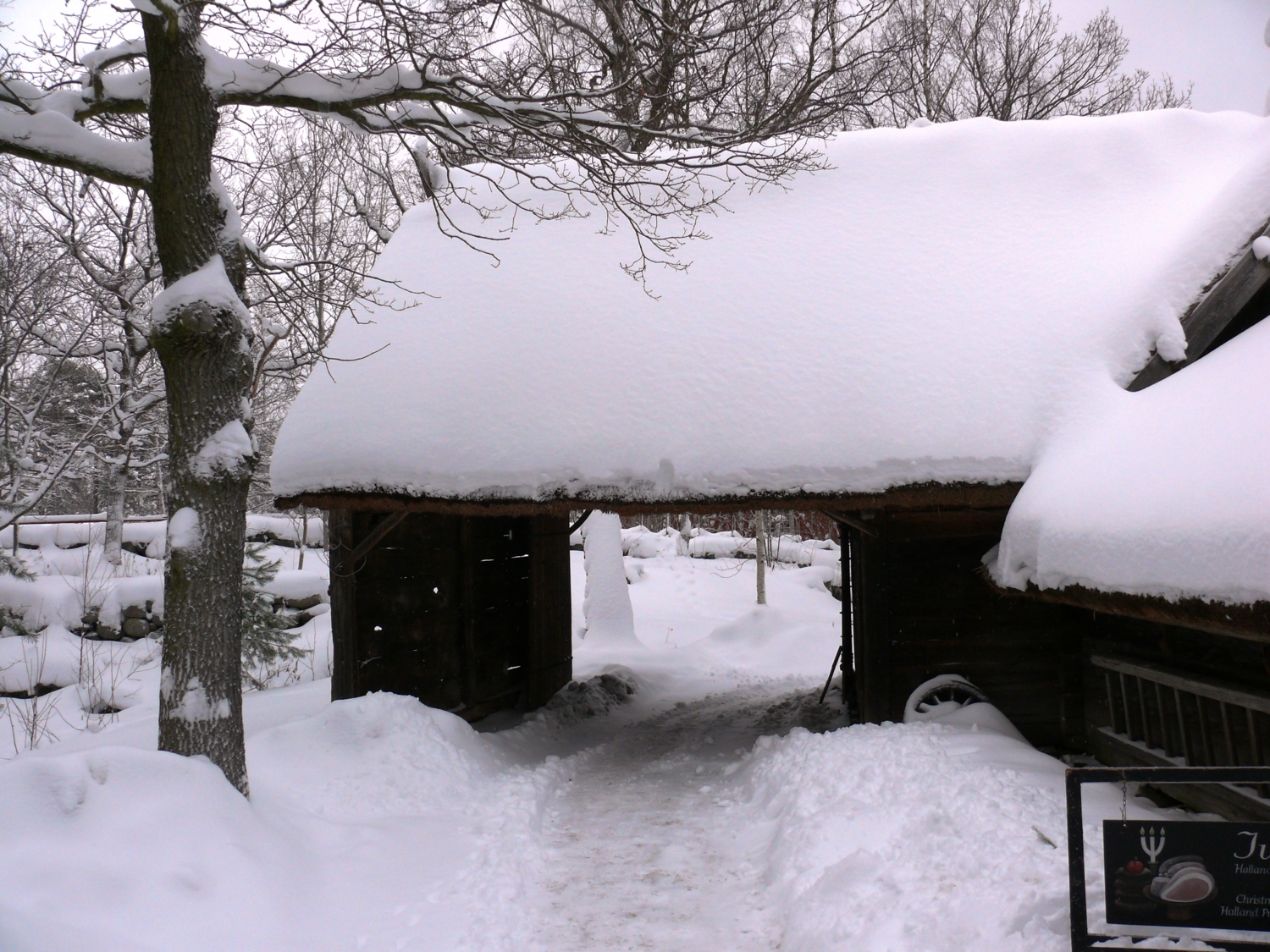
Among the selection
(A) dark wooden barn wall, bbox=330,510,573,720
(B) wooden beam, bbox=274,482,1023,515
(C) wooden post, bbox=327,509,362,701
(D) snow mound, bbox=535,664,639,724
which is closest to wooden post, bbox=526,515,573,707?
(A) dark wooden barn wall, bbox=330,510,573,720

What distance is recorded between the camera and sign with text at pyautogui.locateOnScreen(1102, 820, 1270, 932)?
2912mm

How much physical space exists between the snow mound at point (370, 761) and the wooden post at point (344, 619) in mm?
769

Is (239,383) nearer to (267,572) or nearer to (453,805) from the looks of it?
(453,805)

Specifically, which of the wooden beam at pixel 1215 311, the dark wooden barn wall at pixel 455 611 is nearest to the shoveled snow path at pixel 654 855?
the dark wooden barn wall at pixel 455 611

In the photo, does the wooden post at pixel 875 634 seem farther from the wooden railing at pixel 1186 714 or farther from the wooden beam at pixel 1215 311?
the wooden beam at pixel 1215 311

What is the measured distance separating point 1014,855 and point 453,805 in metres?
3.70

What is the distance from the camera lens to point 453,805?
19.7 ft

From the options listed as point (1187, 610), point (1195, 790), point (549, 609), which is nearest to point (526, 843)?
point (1187, 610)

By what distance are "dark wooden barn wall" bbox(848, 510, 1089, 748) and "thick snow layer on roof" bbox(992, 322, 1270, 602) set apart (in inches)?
65.2

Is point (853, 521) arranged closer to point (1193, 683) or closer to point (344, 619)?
point (1193, 683)

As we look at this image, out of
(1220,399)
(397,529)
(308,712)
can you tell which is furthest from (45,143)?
(1220,399)

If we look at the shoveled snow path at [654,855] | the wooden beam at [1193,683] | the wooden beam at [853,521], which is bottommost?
the shoveled snow path at [654,855]

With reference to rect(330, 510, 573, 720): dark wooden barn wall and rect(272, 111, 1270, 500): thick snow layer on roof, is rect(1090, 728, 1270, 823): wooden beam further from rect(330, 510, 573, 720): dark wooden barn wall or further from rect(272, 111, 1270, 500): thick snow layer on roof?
rect(330, 510, 573, 720): dark wooden barn wall

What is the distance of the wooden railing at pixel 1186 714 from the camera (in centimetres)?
486
